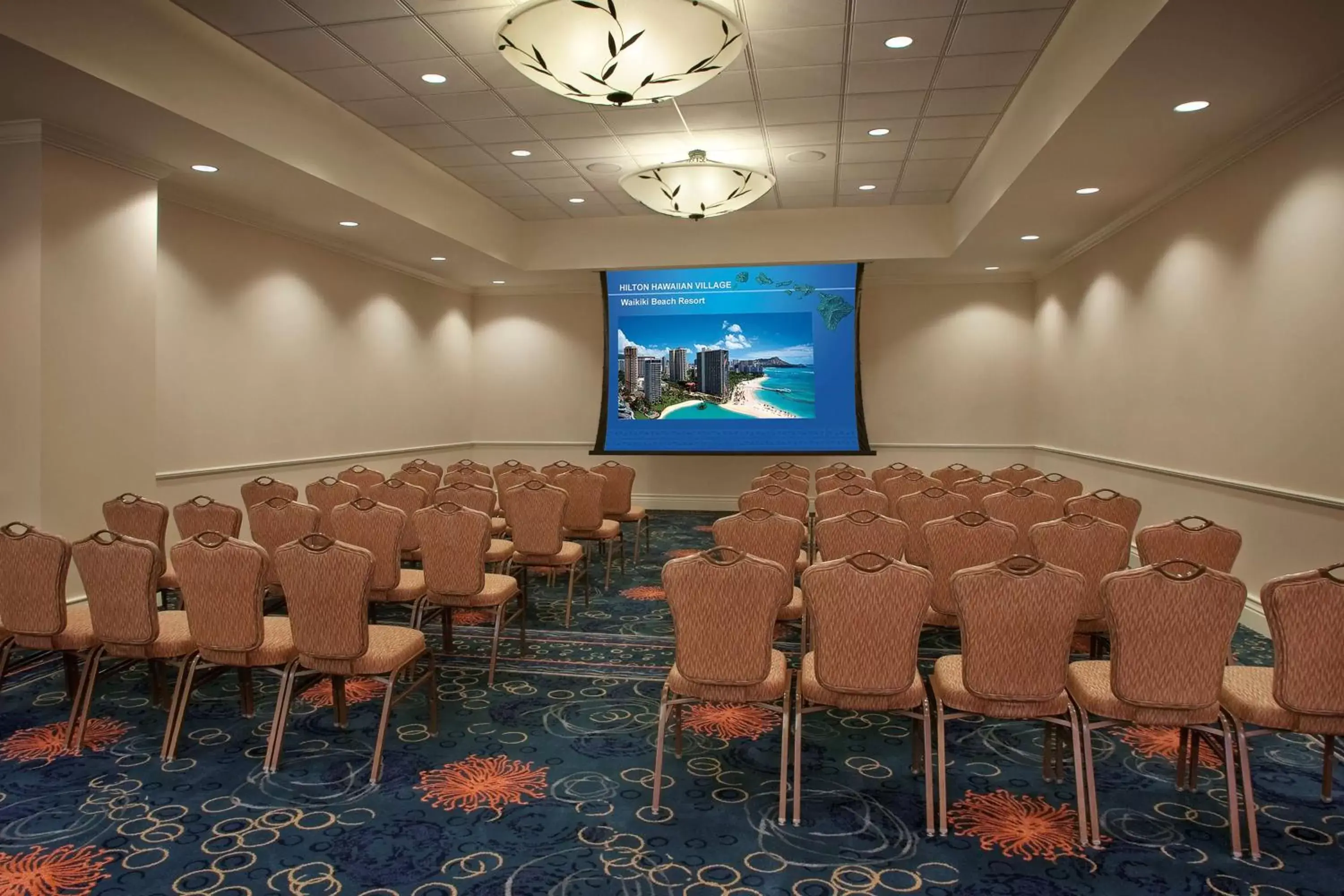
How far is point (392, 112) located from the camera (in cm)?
719

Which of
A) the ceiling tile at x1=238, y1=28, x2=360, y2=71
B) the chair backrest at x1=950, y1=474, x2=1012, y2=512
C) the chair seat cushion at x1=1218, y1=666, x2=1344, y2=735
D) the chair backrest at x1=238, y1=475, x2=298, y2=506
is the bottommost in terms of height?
the chair seat cushion at x1=1218, y1=666, x2=1344, y2=735

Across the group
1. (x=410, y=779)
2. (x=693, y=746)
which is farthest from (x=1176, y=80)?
(x=410, y=779)

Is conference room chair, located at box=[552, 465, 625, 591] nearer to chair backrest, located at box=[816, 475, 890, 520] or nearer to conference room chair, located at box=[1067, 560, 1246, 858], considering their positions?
chair backrest, located at box=[816, 475, 890, 520]

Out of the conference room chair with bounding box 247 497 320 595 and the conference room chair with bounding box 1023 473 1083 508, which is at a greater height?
the conference room chair with bounding box 1023 473 1083 508

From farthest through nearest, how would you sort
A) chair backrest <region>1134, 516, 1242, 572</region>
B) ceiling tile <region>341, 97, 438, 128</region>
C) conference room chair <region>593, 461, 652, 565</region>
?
1. conference room chair <region>593, 461, 652, 565</region>
2. ceiling tile <region>341, 97, 438, 128</region>
3. chair backrest <region>1134, 516, 1242, 572</region>

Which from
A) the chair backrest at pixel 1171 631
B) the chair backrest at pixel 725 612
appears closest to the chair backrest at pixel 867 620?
the chair backrest at pixel 725 612

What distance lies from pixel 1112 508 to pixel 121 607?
5.68 m

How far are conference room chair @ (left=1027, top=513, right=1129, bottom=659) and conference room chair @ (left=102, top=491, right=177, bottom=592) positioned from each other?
5127 mm

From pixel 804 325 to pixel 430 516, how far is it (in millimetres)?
7388

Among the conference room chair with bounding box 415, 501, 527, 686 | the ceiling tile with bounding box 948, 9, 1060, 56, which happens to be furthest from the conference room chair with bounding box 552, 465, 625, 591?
the ceiling tile with bounding box 948, 9, 1060, 56

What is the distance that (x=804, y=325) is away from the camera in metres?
11.3

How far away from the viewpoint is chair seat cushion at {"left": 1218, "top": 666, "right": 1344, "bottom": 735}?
3057 millimetres

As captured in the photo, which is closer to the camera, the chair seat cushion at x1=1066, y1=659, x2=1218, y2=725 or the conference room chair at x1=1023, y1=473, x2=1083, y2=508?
the chair seat cushion at x1=1066, y1=659, x2=1218, y2=725

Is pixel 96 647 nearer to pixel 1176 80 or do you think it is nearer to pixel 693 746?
pixel 693 746
